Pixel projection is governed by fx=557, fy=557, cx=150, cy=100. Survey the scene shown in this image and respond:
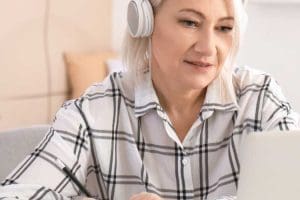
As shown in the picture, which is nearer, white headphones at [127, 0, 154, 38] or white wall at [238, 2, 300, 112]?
white headphones at [127, 0, 154, 38]

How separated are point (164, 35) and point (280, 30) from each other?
151cm

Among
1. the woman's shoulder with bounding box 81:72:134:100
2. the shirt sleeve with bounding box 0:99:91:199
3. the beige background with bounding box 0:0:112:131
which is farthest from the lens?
the beige background with bounding box 0:0:112:131

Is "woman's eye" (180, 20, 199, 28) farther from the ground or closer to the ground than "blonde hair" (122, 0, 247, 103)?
farther from the ground

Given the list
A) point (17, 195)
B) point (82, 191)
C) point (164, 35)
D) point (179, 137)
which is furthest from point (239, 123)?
point (17, 195)

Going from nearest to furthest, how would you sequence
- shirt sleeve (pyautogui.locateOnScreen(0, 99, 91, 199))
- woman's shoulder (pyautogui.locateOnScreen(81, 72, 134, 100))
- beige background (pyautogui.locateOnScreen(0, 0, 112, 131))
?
shirt sleeve (pyautogui.locateOnScreen(0, 99, 91, 199))
woman's shoulder (pyautogui.locateOnScreen(81, 72, 134, 100))
beige background (pyautogui.locateOnScreen(0, 0, 112, 131))

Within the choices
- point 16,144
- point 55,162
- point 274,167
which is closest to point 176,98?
point 55,162

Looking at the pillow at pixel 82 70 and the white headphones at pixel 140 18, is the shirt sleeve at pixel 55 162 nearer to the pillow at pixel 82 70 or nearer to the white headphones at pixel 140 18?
the white headphones at pixel 140 18

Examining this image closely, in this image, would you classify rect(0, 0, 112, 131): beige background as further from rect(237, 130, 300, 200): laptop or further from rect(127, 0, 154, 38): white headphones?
rect(237, 130, 300, 200): laptop

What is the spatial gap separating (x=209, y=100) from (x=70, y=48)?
6.52 ft

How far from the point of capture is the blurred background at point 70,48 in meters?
2.62

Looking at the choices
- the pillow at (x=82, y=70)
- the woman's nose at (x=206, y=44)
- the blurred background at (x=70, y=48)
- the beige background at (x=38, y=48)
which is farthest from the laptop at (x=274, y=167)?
the pillow at (x=82, y=70)

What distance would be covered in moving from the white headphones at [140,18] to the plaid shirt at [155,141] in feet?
0.43

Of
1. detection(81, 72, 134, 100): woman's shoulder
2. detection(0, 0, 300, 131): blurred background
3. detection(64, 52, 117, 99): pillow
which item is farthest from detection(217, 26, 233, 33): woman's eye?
detection(64, 52, 117, 99): pillow

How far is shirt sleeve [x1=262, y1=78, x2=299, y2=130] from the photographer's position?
1.20 metres
